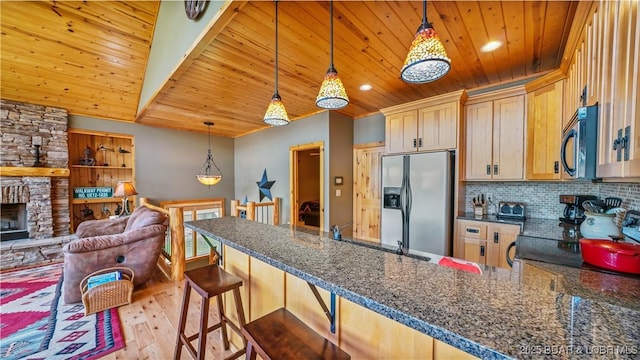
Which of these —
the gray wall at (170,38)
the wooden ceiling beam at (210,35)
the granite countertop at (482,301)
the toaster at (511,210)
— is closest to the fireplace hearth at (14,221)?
the gray wall at (170,38)

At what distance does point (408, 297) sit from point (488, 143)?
2.91 meters

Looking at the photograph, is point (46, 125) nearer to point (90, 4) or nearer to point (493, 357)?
point (90, 4)

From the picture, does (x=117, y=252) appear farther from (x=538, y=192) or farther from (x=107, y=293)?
(x=538, y=192)

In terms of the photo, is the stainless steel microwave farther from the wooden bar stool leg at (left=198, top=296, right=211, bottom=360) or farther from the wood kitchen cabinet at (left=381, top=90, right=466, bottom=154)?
the wooden bar stool leg at (left=198, top=296, right=211, bottom=360)

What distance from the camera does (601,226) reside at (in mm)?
1510

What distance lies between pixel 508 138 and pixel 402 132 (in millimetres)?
1170

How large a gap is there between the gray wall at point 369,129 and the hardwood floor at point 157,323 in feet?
10.7

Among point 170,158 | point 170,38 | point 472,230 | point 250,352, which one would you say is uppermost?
point 170,38

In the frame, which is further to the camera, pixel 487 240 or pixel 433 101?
pixel 433 101

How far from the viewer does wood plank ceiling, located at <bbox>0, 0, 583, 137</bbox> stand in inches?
70.1

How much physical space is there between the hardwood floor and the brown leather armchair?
0.90ft

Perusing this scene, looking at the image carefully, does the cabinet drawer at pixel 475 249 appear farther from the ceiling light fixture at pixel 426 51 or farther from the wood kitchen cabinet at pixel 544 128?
the ceiling light fixture at pixel 426 51

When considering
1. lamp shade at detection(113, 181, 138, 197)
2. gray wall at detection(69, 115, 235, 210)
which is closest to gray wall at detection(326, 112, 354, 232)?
gray wall at detection(69, 115, 235, 210)

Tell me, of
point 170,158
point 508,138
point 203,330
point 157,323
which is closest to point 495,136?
point 508,138
